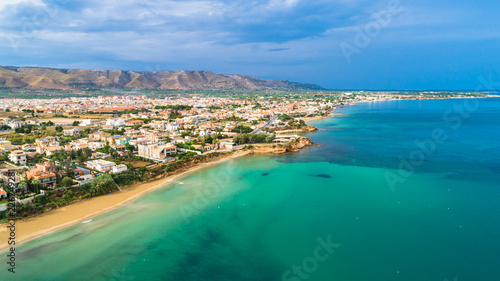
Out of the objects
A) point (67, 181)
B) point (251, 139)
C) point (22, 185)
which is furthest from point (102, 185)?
point (251, 139)

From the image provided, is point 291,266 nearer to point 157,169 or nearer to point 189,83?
point 157,169

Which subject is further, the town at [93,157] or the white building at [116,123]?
the white building at [116,123]

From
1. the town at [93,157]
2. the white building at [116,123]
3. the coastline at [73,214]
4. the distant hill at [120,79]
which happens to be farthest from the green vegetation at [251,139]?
the distant hill at [120,79]

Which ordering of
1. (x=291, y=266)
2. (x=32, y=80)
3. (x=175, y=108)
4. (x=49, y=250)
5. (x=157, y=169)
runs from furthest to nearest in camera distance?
(x=32, y=80) < (x=175, y=108) < (x=157, y=169) < (x=49, y=250) < (x=291, y=266)

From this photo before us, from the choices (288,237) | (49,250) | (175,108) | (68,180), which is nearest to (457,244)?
(288,237)

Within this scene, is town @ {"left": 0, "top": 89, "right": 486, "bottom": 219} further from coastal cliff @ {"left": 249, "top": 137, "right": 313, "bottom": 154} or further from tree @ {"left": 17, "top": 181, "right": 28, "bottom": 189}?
coastal cliff @ {"left": 249, "top": 137, "right": 313, "bottom": 154}

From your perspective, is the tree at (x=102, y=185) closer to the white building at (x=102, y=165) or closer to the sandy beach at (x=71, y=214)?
the sandy beach at (x=71, y=214)
